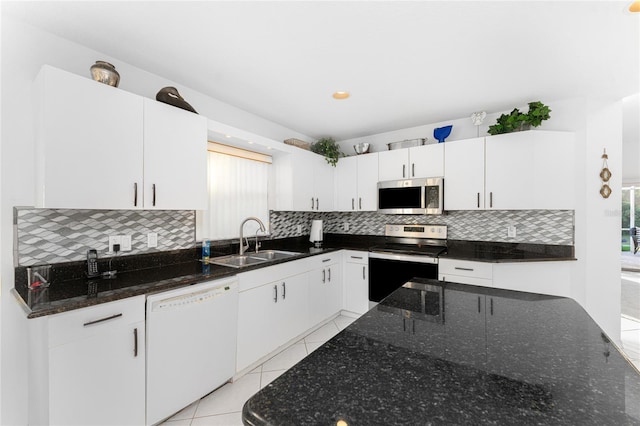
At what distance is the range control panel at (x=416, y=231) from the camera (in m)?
3.49

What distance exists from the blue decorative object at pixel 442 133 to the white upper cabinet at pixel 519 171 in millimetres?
267

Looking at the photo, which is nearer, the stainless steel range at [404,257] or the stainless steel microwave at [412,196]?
the stainless steel range at [404,257]

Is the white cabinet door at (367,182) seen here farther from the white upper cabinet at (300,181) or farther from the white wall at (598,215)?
the white wall at (598,215)

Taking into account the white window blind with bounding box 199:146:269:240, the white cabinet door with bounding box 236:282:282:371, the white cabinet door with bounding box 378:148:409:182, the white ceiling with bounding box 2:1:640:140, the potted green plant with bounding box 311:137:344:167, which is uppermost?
the white ceiling with bounding box 2:1:640:140

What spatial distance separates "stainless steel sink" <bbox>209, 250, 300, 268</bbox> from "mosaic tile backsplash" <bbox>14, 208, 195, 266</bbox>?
43 centimetres

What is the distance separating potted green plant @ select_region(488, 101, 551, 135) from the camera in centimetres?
268

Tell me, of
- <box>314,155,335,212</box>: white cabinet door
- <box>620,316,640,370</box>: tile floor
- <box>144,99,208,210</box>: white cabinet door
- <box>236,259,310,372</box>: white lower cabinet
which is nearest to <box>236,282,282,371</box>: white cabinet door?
<box>236,259,310,372</box>: white lower cabinet

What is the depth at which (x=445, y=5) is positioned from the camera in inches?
60.9

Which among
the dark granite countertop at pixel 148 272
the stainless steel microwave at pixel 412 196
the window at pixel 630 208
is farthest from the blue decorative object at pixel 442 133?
the window at pixel 630 208

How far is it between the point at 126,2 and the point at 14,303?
185cm

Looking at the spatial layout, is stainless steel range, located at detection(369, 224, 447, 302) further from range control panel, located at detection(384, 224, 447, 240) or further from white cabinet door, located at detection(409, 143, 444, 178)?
white cabinet door, located at detection(409, 143, 444, 178)

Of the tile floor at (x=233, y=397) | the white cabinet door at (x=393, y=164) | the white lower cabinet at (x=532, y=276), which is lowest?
the tile floor at (x=233, y=397)

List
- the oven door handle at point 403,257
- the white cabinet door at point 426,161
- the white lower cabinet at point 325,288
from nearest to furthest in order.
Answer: the oven door handle at point 403,257, the white lower cabinet at point 325,288, the white cabinet door at point 426,161

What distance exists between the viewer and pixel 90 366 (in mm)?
1470
